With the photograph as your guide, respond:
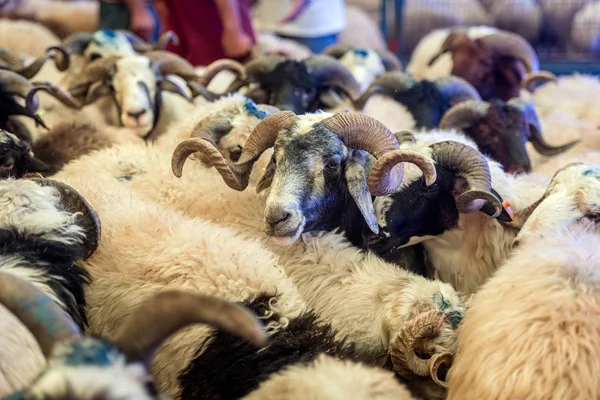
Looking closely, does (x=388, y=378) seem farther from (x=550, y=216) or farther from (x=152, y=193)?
(x=152, y=193)

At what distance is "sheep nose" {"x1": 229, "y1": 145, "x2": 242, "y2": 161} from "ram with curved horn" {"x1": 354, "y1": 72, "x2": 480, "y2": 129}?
1.16m

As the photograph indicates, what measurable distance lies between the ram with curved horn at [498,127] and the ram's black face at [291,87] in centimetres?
81

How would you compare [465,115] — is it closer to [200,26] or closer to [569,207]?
[569,207]

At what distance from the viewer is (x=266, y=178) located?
2932 mm

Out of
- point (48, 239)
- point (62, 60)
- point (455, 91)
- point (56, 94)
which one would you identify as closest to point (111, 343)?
point (48, 239)

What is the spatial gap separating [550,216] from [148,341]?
1.73 meters

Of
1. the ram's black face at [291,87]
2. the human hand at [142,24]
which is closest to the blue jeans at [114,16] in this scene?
the human hand at [142,24]

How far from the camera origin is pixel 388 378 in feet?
6.00

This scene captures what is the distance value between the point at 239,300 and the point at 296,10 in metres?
4.52

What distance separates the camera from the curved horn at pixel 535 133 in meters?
3.94

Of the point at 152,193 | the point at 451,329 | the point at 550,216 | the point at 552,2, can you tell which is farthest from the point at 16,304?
the point at 552,2

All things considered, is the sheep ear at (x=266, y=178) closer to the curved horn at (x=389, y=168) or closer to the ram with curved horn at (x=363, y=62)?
the curved horn at (x=389, y=168)

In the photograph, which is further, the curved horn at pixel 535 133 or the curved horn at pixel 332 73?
the curved horn at pixel 332 73

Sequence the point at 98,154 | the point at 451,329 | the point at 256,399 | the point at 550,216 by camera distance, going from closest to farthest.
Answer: the point at 256,399 < the point at 451,329 < the point at 550,216 < the point at 98,154
